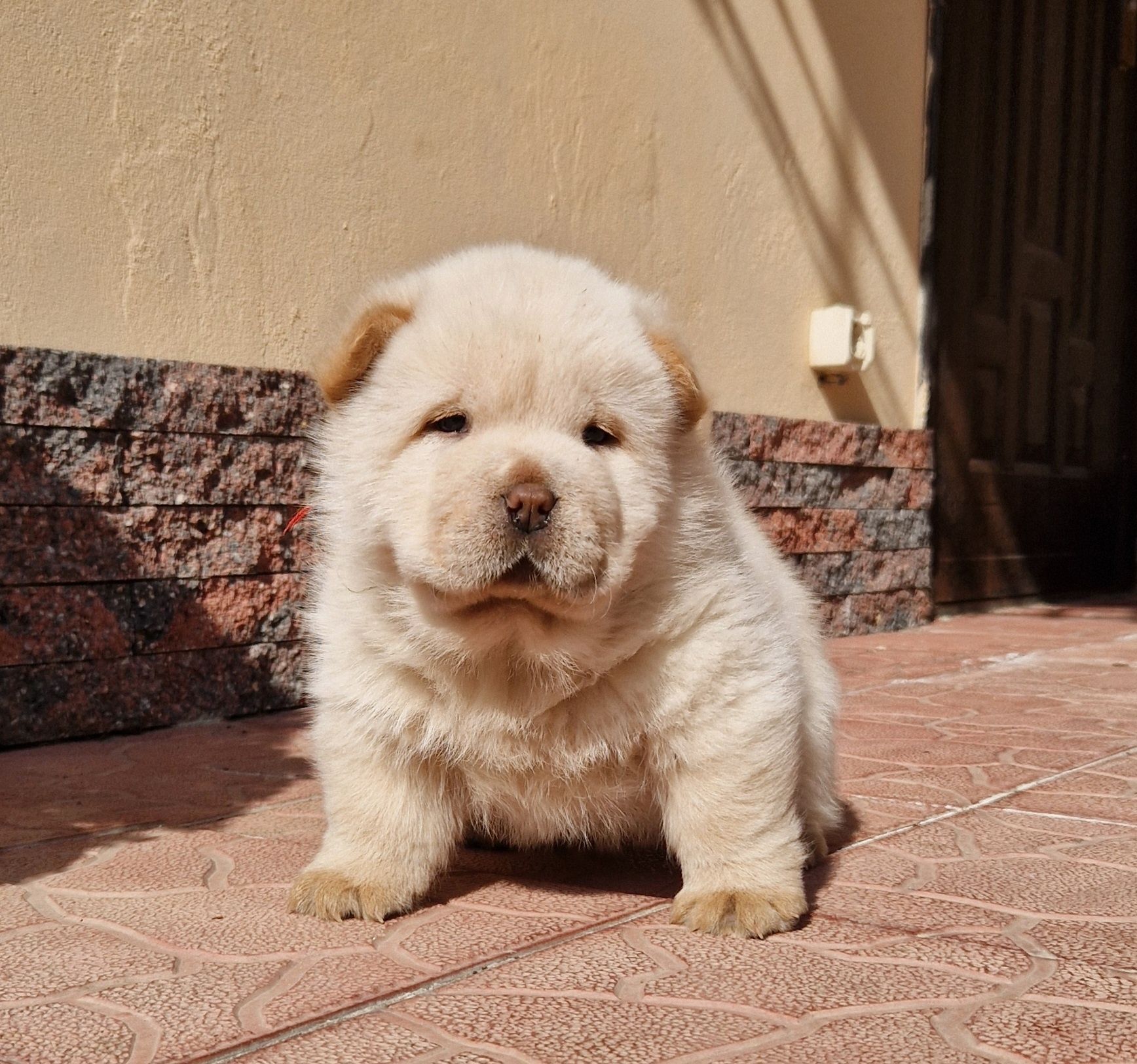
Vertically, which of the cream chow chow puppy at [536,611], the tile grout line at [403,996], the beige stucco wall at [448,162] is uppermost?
the beige stucco wall at [448,162]

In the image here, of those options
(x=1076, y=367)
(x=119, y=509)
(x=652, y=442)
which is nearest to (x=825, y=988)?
(x=652, y=442)

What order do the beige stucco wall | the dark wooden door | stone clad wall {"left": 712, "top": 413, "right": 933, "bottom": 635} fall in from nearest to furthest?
1. the beige stucco wall
2. stone clad wall {"left": 712, "top": 413, "right": 933, "bottom": 635}
3. the dark wooden door

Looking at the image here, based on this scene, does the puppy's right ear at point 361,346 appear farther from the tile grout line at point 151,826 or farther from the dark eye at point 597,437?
the tile grout line at point 151,826

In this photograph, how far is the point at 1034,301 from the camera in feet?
31.1

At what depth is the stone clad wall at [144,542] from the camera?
4105mm

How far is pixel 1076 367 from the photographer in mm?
10141

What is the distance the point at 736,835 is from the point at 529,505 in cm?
76

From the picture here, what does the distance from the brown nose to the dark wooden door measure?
6774mm

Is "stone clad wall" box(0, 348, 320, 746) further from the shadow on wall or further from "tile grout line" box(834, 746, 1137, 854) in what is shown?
the shadow on wall

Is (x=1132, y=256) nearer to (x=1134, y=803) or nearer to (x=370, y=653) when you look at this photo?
(x=1134, y=803)

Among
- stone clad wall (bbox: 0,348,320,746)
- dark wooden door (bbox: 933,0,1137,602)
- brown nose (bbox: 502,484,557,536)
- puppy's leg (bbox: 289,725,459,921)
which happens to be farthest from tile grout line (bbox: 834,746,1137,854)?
dark wooden door (bbox: 933,0,1137,602)

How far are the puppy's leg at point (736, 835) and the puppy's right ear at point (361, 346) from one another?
0.96m

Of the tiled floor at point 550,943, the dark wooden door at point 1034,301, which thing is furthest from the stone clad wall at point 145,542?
the dark wooden door at point 1034,301

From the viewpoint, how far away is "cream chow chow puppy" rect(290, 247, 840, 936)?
2.24 m
